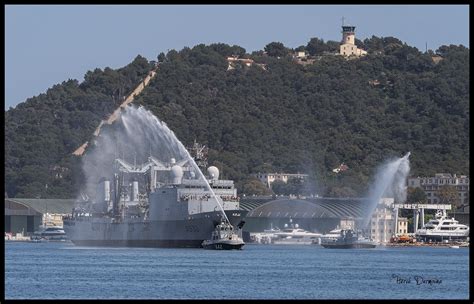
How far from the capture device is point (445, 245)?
175 metres

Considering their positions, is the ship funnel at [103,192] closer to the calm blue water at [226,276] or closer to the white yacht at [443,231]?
the calm blue water at [226,276]

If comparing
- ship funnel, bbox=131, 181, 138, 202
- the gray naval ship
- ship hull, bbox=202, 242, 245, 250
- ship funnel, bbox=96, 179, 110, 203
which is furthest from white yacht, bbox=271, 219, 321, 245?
ship hull, bbox=202, 242, 245, 250

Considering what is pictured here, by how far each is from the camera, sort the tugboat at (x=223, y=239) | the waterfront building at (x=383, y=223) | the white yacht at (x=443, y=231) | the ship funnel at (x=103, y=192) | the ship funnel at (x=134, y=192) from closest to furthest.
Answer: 1. the tugboat at (x=223, y=239)
2. the ship funnel at (x=134, y=192)
3. the ship funnel at (x=103, y=192)
4. the waterfront building at (x=383, y=223)
5. the white yacht at (x=443, y=231)

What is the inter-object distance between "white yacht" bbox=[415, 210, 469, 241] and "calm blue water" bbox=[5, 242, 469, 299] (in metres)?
50.9

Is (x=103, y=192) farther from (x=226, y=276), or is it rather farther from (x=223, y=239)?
(x=226, y=276)

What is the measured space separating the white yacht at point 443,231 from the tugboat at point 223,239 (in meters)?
49.2

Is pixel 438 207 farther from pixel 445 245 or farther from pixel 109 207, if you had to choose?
pixel 109 207

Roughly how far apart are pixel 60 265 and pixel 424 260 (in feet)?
101

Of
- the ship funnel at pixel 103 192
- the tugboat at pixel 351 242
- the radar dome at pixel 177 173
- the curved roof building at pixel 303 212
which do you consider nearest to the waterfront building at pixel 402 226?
the curved roof building at pixel 303 212

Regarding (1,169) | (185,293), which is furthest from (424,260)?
(1,169)

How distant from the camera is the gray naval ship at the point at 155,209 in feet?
451

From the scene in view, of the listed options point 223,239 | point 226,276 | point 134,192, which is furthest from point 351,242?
point 226,276

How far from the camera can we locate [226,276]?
88.4 metres

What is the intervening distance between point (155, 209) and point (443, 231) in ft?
159
